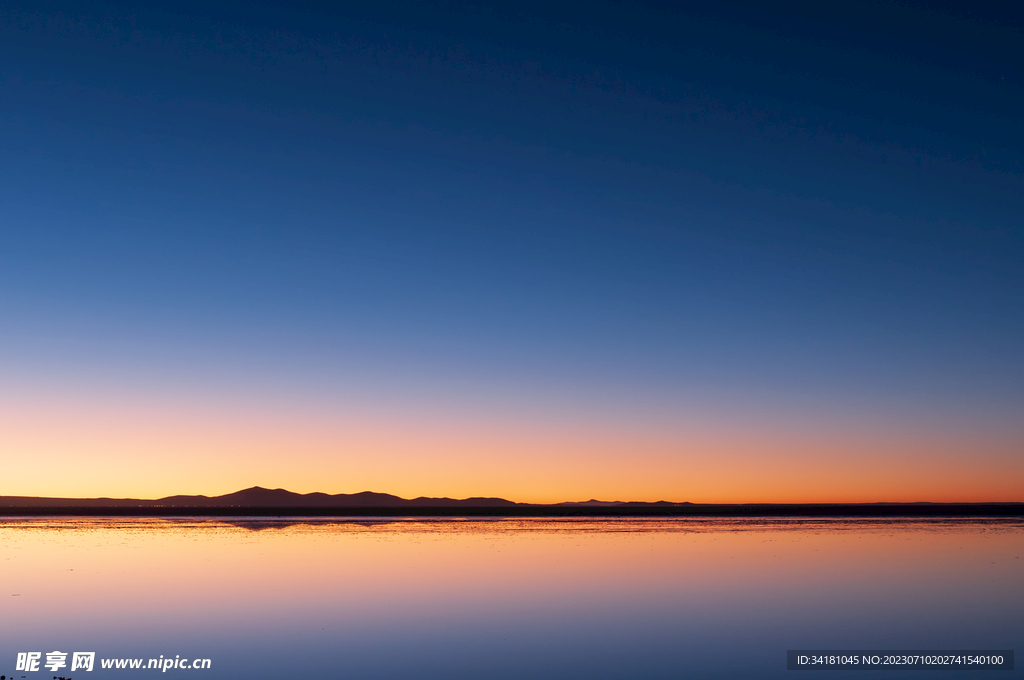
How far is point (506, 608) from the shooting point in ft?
56.6

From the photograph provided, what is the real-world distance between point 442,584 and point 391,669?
8.73 m

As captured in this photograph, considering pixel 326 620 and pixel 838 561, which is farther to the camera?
pixel 838 561

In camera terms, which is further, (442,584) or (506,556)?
(506,556)

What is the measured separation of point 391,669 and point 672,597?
8.55 metres

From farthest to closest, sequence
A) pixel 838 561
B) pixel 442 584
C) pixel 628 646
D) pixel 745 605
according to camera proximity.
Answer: pixel 838 561 → pixel 442 584 → pixel 745 605 → pixel 628 646

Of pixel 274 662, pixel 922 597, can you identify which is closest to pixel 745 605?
pixel 922 597

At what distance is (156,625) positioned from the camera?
15234mm

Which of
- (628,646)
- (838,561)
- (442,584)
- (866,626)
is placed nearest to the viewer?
(628,646)

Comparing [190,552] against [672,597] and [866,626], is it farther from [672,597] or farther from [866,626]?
[866,626]

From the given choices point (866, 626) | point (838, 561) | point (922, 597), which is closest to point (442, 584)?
point (866, 626)

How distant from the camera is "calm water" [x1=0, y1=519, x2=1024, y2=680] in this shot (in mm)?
12773

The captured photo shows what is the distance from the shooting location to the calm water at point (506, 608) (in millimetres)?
12773

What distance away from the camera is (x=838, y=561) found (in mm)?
25516

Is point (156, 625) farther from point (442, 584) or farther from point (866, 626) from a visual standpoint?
point (866, 626)
